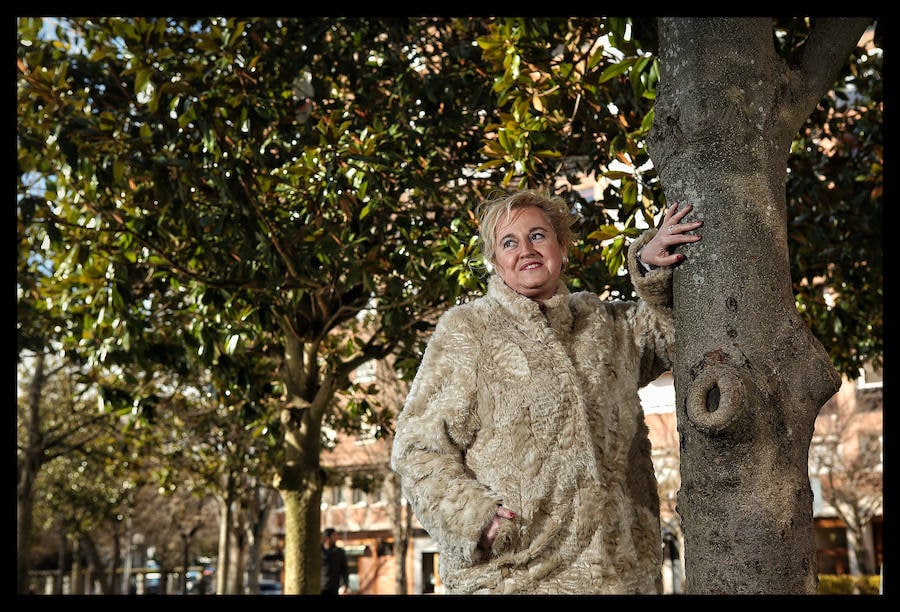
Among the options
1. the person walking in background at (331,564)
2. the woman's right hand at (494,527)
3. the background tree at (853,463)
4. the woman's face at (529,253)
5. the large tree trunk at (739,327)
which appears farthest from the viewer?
the background tree at (853,463)

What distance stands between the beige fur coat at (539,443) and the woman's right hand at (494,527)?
0.07ft

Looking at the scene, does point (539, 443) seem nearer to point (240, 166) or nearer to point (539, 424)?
point (539, 424)

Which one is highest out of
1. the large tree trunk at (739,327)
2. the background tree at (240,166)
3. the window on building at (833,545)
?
the background tree at (240,166)

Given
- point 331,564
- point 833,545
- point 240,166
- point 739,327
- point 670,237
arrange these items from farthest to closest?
1. point 833,545
2. point 331,564
3. point 240,166
4. point 670,237
5. point 739,327

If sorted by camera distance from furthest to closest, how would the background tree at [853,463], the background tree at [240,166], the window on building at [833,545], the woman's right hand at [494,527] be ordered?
the window on building at [833,545] → the background tree at [853,463] → the background tree at [240,166] → the woman's right hand at [494,527]

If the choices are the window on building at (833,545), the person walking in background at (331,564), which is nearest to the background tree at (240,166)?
the person walking in background at (331,564)

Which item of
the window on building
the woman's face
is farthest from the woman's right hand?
the window on building

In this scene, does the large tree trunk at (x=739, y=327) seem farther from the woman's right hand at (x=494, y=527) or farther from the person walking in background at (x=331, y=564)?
the person walking in background at (x=331, y=564)

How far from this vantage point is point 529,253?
120 inches

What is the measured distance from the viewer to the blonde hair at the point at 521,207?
3.09m

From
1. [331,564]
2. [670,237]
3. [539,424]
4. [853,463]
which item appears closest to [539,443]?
[539,424]

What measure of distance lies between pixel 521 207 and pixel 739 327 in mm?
833

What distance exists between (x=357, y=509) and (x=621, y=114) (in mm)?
34451
